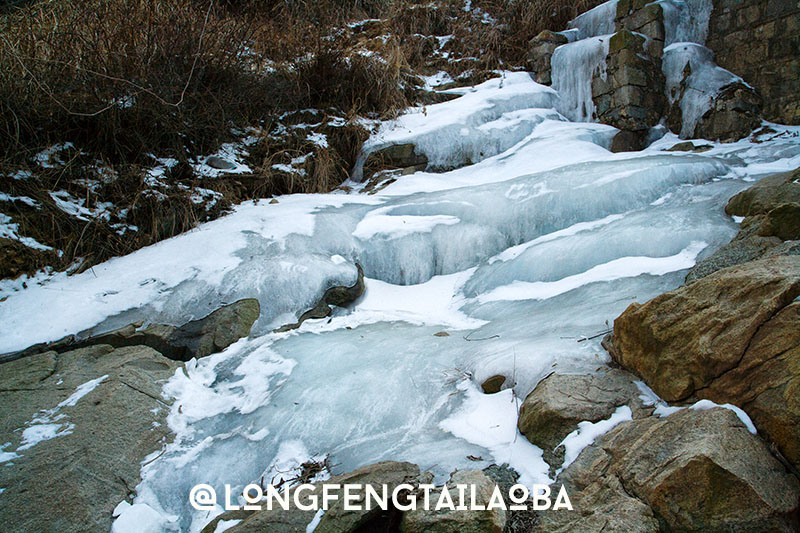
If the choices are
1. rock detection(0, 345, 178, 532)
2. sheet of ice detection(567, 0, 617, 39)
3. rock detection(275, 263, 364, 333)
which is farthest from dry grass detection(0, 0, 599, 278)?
sheet of ice detection(567, 0, 617, 39)

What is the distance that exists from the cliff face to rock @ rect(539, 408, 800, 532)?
546 centimetres

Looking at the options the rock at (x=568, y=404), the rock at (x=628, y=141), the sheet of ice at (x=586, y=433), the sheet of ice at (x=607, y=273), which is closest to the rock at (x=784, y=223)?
the sheet of ice at (x=607, y=273)

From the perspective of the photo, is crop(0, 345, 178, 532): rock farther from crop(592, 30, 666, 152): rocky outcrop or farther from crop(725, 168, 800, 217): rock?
crop(592, 30, 666, 152): rocky outcrop

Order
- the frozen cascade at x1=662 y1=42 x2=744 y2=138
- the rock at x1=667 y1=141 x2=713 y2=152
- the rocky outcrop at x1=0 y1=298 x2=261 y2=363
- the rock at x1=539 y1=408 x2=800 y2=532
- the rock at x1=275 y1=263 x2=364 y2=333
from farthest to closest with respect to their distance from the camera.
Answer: the frozen cascade at x1=662 y1=42 x2=744 y2=138 < the rock at x1=667 y1=141 x2=713 y2=152 < the rock at x1=275 y1=263 x2=364 y2=333 < the rocky outcrop at x1=0 y1=298 x2=261 y2=363 < the rock at x1=539 y1=408 x2=800 y2=532

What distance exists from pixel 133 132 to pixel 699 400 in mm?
4315

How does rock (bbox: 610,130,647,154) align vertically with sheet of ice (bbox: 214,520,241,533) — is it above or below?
above

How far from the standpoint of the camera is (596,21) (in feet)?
21.5

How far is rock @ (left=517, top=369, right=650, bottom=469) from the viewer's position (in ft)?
Answer: 4.93

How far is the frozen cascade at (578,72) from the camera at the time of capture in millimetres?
5922

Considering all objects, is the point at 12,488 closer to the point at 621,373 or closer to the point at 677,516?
the point at 677,516

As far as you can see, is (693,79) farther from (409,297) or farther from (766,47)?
(409,297)

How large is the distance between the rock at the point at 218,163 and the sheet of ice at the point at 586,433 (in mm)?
4034

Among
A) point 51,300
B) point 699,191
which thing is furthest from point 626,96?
point 51,300

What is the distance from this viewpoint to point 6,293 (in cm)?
281
